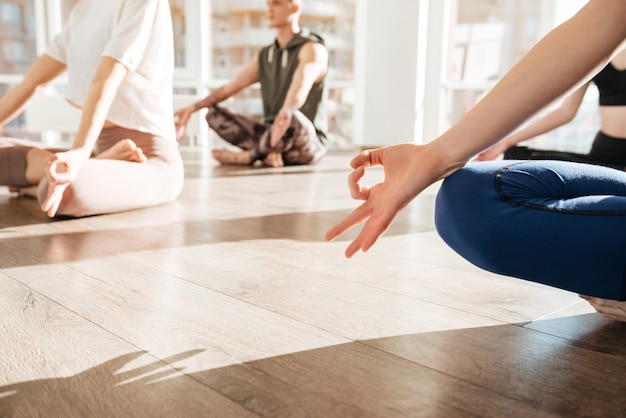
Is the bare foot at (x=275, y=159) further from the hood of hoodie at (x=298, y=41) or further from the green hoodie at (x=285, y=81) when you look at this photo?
the hood of hoodie at (x=298, y=41)

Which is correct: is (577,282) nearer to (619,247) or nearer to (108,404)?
(619,247)

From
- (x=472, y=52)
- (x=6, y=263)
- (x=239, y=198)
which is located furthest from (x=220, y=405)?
(x=472, y=52)

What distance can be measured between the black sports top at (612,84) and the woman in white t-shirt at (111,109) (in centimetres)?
126

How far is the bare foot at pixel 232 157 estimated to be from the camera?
3.42 m

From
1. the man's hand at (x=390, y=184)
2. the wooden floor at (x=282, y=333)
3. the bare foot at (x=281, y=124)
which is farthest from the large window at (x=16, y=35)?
the man's hand at (x=390, y=184)

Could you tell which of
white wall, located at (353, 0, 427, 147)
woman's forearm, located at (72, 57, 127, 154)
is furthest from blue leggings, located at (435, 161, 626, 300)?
white wall, located at (353, 0, 427, 147)

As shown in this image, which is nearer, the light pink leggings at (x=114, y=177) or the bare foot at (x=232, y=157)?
the light pink leggings at (x=114, y=177)

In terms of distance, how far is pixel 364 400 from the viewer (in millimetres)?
620

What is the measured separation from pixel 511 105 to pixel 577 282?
0.24 m

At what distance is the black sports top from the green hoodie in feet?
6.28

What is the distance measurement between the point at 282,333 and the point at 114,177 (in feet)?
3.34

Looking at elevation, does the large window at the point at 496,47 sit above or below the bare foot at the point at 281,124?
above

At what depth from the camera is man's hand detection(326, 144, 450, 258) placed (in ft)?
2.31

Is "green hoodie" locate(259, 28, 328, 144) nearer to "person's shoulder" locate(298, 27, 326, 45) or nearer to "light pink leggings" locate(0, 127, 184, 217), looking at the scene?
"person's shoulder" locate(298, 27, 326, 45)
